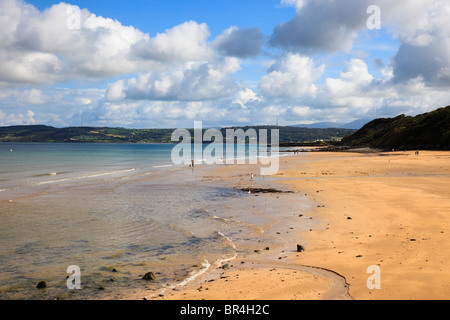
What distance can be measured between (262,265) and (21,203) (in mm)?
23056

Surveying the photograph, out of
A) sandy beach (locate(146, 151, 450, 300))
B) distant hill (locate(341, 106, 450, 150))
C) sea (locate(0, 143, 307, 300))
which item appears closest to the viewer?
sandy beach (locate(146, 151, 450, 300))

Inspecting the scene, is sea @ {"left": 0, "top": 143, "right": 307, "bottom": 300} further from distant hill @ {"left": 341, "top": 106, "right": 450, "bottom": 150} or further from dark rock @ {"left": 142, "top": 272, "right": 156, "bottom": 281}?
distant hill @ {"left": 341, "top": 106, "right": 450, "bottom": 150}

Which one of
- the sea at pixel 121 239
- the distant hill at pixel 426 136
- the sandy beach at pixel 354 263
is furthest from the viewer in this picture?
the distant hill at pixel 426 136

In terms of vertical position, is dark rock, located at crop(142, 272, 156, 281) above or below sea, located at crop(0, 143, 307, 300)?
above

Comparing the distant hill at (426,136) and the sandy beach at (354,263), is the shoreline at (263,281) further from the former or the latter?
the distant hill at (426,136)

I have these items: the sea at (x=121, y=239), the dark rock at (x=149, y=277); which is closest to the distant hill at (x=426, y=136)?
the sea at (x=121, y=239)

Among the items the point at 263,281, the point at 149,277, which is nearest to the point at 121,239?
the point at 149,277

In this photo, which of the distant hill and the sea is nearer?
the sea

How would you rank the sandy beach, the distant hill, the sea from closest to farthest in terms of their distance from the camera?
the sandy beach → the sea → the distant hill

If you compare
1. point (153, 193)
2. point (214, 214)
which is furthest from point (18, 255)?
point (153, 193)

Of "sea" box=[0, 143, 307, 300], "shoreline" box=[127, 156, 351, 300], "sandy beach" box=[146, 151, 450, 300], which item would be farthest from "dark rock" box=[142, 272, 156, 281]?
"sandy beach" box=[146, 151, 450, 300]

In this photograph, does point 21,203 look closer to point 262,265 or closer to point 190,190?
point 190,190

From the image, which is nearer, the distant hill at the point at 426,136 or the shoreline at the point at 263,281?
the shoreline at the point at 263,281

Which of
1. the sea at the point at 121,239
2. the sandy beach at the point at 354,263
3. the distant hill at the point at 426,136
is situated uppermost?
the distant hill at the point at 426,136
